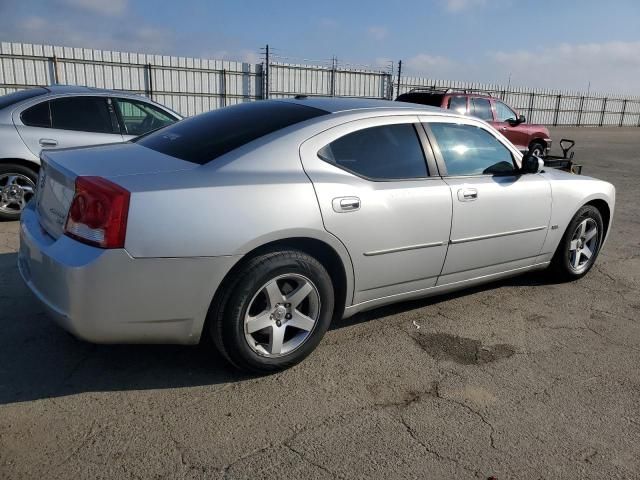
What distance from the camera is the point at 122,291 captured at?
253cm

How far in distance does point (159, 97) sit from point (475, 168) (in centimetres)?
1636

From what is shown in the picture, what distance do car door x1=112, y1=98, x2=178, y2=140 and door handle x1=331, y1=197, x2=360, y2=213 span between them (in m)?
3.95

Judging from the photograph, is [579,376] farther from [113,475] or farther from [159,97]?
[159,97]

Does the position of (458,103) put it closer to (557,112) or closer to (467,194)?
(467,194)

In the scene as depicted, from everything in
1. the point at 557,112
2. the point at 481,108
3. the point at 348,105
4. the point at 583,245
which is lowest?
the point at 583,245

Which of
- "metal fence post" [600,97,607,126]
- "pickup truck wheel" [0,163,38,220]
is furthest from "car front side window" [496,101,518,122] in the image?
"metal fence post" [600,97,607,126]

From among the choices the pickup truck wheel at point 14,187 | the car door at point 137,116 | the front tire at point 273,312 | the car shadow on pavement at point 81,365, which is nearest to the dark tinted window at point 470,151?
the front tire at point 273,312

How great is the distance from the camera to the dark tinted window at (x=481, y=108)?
1252 centimetres

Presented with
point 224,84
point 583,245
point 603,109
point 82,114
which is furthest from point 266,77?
point 603,109

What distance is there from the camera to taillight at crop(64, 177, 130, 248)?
247cm

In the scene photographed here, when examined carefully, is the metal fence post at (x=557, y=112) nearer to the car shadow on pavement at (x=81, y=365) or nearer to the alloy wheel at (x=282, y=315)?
the alloy wheel at (x=282, y=315)

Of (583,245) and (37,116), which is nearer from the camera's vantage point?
(583,245)

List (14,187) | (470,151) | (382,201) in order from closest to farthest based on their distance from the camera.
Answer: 1. (382,201)
2. (470,151)
3. (14,187)

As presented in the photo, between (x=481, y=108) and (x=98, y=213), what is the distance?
11.7 metres
